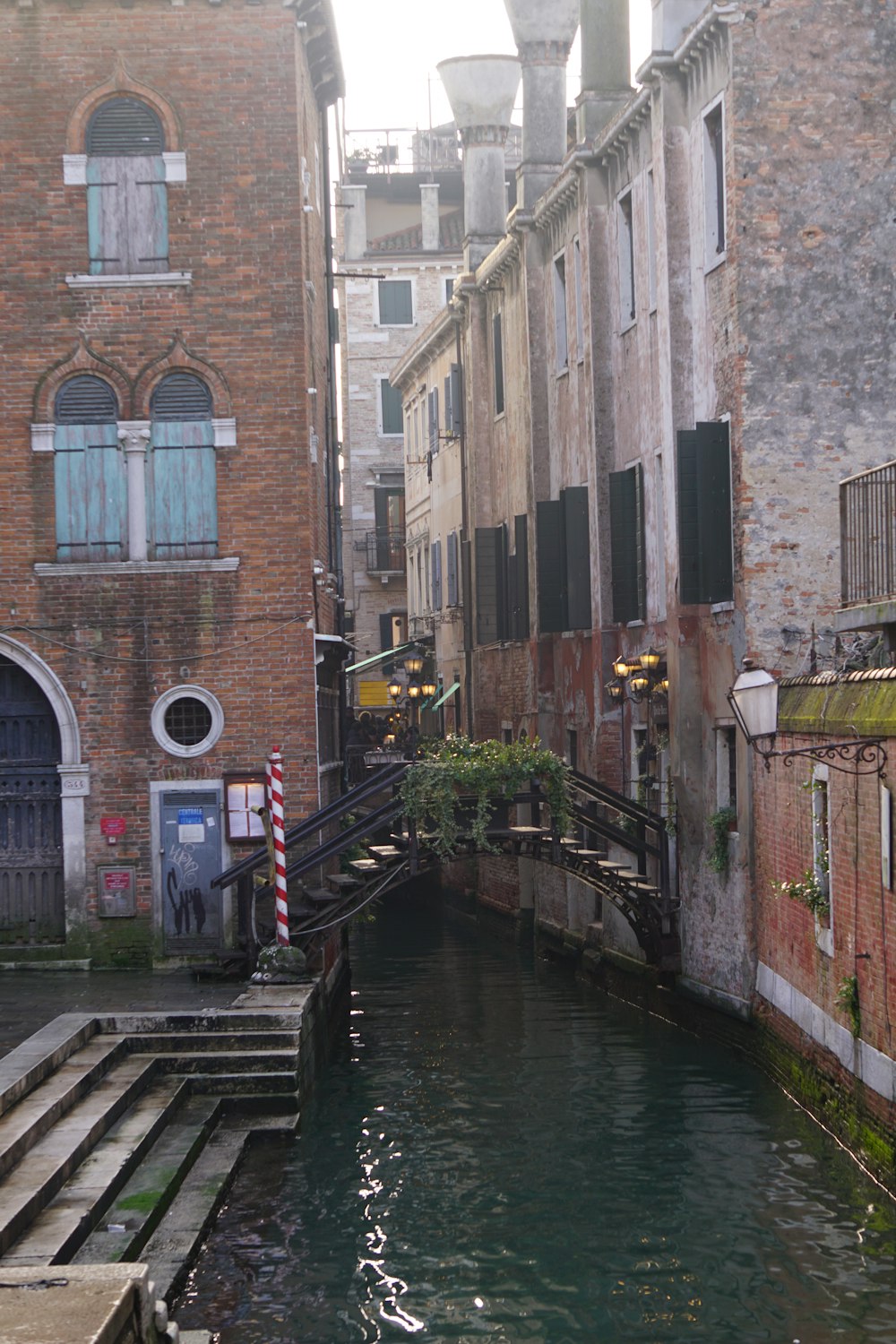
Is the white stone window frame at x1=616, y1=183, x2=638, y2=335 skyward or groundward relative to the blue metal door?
skyward

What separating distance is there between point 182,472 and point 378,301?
1121 inches

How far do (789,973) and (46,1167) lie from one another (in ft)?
21.5

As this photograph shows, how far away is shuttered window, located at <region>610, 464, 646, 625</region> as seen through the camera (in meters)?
20.3

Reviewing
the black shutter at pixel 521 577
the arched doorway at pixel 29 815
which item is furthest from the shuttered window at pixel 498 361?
the arched doorway at pixel 29 815

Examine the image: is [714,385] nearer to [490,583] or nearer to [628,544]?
[628,544]

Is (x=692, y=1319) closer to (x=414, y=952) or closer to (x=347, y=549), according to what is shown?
(x=414, y=952)

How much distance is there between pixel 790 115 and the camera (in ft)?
53.6

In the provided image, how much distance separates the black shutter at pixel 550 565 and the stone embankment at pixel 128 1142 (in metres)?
7.21

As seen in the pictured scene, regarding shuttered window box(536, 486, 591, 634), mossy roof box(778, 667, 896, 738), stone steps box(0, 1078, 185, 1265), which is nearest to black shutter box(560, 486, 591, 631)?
shuttered window box(536, 486, 591, 634)

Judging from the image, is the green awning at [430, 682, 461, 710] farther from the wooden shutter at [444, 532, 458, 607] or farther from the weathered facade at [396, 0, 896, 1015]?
the weathered facade at [396, 0, 896, 1015]

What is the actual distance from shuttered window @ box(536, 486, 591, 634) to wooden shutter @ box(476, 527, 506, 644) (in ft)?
13.2

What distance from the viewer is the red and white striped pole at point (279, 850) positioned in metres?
16.9

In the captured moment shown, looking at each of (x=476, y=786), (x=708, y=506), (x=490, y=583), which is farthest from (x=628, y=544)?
(x=490, y=583)

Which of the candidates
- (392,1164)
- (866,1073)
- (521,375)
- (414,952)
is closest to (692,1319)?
(866,1073)
